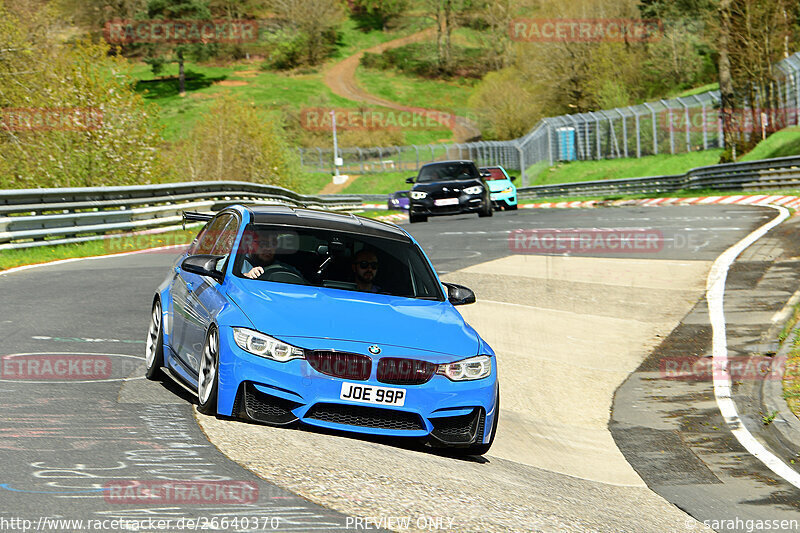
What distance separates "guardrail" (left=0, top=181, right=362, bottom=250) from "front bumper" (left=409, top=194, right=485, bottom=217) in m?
5.00

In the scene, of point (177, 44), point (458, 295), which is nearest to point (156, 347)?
point (458, 295)

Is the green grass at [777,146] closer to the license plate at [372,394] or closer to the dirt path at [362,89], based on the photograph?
the license plate at [372,394]

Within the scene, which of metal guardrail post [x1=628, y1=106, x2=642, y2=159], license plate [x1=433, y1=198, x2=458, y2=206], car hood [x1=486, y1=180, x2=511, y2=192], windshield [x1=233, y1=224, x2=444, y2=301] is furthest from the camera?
metal guardrail post [x1=628, y1=106, x2=642, y2=159]

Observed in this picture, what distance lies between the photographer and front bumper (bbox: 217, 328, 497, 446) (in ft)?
21.2

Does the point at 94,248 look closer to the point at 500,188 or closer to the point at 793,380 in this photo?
the point at 793,380

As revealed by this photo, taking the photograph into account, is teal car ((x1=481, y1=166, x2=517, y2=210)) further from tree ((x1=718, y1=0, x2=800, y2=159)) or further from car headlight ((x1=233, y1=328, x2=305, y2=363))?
car headlight ((x1=233, y1=328, x2=305, y2=363))

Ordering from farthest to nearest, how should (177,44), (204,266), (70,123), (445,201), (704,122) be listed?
1. (177,44)
2. (704,122)
3. (445,201)
4. (70,123)
5. (204,266)

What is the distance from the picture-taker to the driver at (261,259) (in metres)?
7.59

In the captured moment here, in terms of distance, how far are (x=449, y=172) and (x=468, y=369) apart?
2206 cm

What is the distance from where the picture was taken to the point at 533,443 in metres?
8.85

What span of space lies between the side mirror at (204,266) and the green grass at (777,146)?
38314 mm

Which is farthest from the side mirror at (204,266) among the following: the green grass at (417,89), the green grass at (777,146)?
the green grass at (417,89)

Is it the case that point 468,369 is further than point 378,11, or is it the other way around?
point 378,11

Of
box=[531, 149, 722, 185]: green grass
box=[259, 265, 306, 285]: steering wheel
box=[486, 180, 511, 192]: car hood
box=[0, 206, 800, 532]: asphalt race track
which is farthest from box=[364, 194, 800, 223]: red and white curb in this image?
box=[259, 265, 306, 285]: steering wheel
